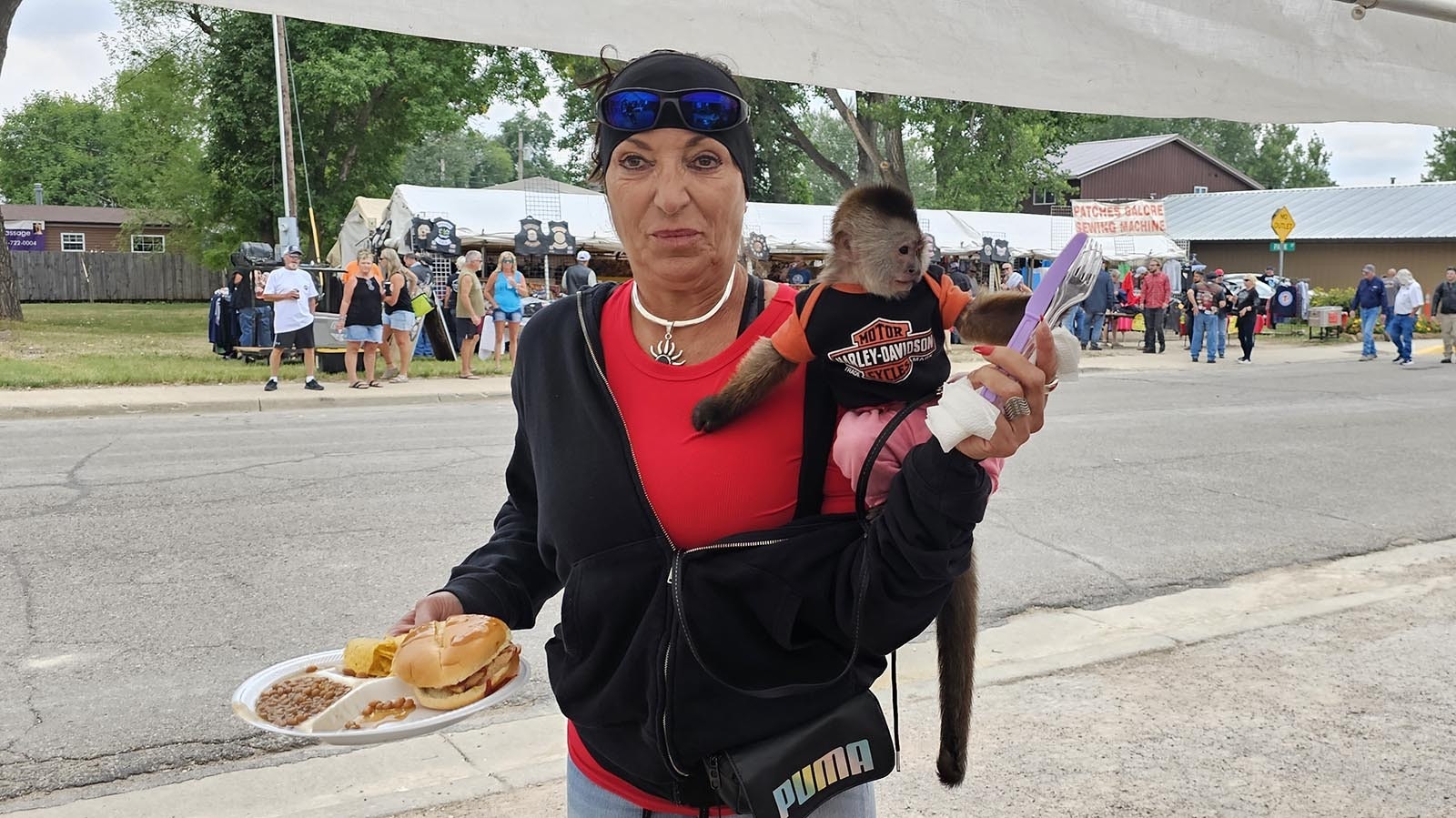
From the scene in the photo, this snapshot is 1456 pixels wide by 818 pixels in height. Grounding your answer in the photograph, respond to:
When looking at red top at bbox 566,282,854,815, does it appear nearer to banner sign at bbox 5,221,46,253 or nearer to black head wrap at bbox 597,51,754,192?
black head wrap at bbox 597,51,754,192

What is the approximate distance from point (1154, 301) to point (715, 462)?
23.6 meters

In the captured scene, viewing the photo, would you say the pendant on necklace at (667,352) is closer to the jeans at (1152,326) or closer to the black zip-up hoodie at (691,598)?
the black zip-up hoodie at (691,598)

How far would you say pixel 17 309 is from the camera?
23.1 metres

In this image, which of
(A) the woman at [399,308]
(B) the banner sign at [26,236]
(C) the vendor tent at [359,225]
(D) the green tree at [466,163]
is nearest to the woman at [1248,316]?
(A) the woman at [399,308]

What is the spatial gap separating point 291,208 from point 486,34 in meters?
21.9

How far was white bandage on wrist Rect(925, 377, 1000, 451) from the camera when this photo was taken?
4.30 feet

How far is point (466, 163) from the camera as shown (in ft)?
371

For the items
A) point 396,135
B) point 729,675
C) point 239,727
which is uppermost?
point 396,135

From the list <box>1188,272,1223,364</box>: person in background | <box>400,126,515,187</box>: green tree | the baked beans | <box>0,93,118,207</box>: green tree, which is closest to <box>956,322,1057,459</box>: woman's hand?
the baked beans

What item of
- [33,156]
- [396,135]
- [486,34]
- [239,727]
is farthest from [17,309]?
[33,156]

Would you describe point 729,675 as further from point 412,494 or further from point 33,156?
point 33,156

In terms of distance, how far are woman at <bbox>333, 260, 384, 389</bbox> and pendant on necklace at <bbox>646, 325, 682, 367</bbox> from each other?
13267mm

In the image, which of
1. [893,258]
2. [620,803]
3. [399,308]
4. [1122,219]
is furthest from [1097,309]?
[620,803]

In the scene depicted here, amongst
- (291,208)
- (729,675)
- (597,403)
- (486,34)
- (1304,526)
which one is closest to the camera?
(729,675)
